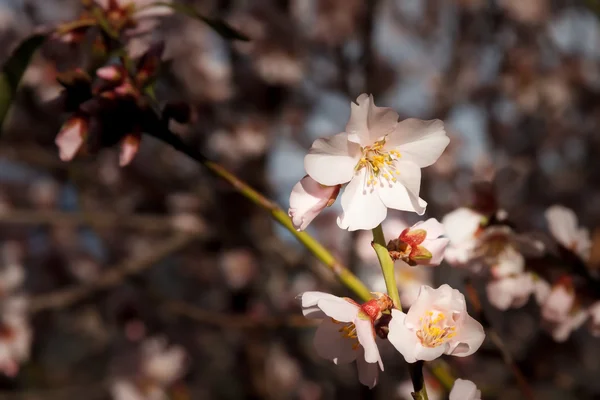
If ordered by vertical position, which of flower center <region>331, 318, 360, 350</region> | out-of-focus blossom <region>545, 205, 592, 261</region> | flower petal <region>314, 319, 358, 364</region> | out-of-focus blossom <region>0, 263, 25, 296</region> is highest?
flower center <region>331, 318, 360, 350</region>

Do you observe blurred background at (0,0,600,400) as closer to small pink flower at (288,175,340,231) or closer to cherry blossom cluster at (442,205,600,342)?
cherry blossom cluster at (442,205,600,342)

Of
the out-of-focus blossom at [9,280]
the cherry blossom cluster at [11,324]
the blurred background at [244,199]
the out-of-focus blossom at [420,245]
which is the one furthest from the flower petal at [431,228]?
the out-of-focus blossom at [9,280]

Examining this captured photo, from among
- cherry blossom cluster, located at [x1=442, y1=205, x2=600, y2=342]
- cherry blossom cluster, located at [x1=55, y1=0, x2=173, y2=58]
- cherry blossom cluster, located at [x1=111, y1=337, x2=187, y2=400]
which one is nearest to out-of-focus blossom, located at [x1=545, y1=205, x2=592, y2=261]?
cherry blossom cluster, located at [x1=442, y1=205, x2=600, y2=342]

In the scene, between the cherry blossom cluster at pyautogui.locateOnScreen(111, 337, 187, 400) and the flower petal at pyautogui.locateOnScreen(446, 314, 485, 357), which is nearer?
the flower petal at pyautogui.locateOnScreen(446, 314, 485, 357)

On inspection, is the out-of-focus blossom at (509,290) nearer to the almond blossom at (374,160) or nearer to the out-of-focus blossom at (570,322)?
the out-of-focus blossom at (570,322)

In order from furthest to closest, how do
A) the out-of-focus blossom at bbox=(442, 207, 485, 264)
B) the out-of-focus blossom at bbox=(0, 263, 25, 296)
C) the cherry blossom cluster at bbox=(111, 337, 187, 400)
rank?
the cherry blossom cluster at bbox=(111, 337, 187, 400) → the out-of-focus blossom at bbox=(0, 263, 25, 296) → the out-of-focus blossom at bbox=(442, 207, 485, 264)

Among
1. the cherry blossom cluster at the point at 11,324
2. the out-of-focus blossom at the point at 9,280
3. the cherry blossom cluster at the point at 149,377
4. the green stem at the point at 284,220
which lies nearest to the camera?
the green stem at the point at 284,220
